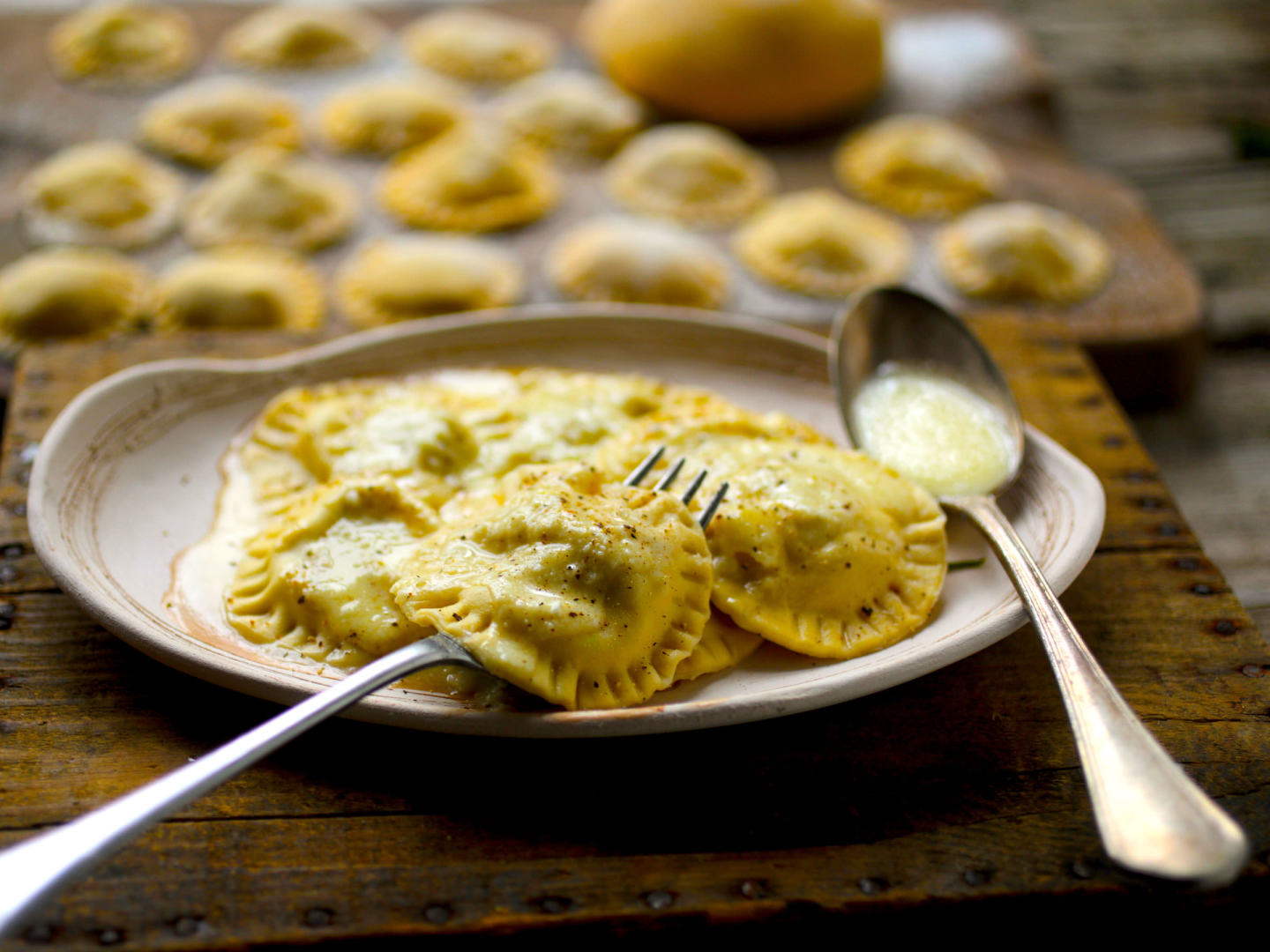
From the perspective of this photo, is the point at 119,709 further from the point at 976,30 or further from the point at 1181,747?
the point at 976,30

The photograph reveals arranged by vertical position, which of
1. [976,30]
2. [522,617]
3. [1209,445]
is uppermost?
[522,617]

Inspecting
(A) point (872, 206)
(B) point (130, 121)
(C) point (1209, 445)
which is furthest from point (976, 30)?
(B) point (130, 121)

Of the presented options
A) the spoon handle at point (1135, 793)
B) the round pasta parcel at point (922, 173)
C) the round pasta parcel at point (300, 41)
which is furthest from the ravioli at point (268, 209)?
the spoon handle at point (1135, 793)

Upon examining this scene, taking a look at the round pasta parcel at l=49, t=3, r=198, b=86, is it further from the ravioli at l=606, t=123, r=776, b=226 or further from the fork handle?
the fork handle

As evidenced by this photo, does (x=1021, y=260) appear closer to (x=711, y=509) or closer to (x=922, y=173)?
(x=922, y=173)

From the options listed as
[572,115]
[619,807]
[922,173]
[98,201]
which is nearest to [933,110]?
[922,173]

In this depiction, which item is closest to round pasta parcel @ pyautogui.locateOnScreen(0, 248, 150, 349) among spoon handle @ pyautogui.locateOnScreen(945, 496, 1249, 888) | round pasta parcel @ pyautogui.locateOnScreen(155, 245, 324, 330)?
round pasta parcel @ pyautogui.locateOnScreen(155, 245, 324, 330)
